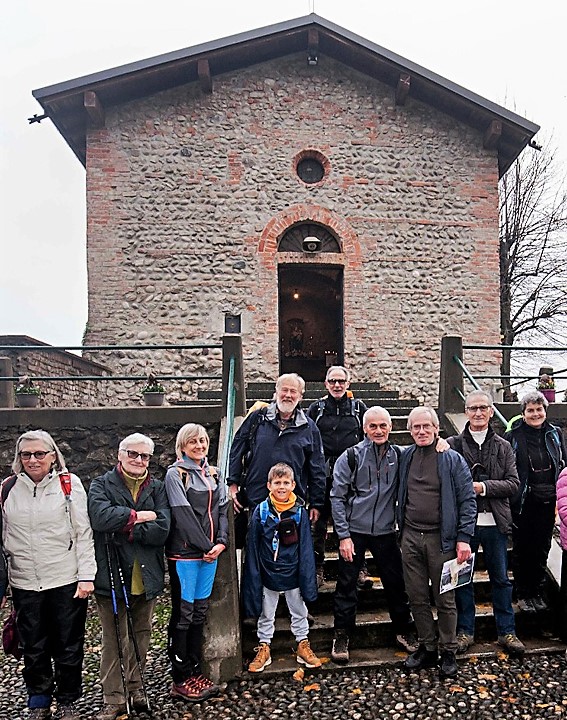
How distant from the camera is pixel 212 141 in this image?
10.6 m

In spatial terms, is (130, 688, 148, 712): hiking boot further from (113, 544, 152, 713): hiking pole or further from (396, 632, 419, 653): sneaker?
(396, 632, 419, 653): sneaker

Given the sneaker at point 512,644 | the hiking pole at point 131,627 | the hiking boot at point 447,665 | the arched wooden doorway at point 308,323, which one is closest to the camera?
the hiking pole at point 131,627

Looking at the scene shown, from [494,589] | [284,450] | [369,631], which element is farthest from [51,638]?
[494,589]

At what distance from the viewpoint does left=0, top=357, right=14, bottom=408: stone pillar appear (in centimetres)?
698

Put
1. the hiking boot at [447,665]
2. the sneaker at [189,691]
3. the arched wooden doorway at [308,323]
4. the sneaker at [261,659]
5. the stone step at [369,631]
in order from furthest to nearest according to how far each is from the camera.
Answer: the arched wooden doorway at [308,323] < the stone step at [369,631] < the sneaker at [261,659] < the hiking boot at [447,665] < the sneaker at [189,691]

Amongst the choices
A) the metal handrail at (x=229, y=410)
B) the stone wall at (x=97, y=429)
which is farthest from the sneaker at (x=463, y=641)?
the stone wall at (x=97, y=429)

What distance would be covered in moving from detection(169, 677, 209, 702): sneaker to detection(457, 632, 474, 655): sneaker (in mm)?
1757

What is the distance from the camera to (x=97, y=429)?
7031 mm

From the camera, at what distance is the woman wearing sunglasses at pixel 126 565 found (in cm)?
355

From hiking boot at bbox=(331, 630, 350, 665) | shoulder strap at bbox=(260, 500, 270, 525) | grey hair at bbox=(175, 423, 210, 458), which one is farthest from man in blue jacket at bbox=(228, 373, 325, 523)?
hiking boot at bbox=(331, 630, 350, 665)

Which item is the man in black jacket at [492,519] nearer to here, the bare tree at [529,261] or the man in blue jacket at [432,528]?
the man in blue jacket at [432,528]

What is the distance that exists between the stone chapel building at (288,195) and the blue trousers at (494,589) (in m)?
6.44

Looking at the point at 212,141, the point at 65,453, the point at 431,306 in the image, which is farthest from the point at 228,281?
the point at 65,453

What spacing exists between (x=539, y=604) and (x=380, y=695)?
1640 millimetres
